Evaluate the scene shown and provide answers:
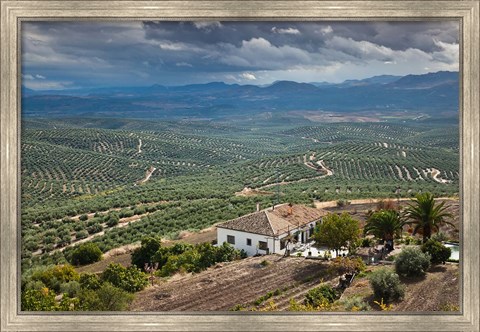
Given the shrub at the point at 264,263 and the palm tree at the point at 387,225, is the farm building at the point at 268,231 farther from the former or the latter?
the palm tree at the point at 387,225

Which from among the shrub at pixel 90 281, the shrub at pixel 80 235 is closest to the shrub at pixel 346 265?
the shrub at pixel 90 281

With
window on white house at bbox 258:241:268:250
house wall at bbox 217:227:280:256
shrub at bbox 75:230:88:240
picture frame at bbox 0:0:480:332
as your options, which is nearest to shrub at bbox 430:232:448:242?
picture frame at bbox 0:0:480:332

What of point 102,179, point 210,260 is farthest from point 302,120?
point 210,260

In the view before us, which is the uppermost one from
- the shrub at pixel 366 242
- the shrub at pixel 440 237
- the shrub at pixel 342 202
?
the shrub at pixel 342 202

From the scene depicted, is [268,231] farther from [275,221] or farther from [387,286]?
[387,286]

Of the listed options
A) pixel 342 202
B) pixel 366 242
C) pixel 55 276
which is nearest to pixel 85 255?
pixel 55 276

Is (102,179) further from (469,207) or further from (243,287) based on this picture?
(469,207)
